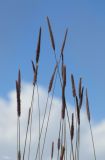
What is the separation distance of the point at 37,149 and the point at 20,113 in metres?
0.48

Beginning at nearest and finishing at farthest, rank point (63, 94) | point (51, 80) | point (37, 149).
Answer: point (63, 94), point (51, 80), point (37, 149)

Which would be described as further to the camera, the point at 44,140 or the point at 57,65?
the point at 44,140

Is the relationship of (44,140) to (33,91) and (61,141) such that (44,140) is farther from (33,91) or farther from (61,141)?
(33,91)

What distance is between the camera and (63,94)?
8.16ft

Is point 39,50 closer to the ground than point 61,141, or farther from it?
farther from it

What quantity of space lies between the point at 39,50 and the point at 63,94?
0.42 meters

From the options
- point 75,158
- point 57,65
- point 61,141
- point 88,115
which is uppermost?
point 57,65

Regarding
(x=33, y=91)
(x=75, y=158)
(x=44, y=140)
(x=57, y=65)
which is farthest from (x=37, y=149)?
(x=57, y=65)

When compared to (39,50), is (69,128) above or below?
below

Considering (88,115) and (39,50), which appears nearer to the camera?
(39,50)

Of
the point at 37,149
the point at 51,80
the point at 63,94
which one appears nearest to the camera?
the point at 63,94

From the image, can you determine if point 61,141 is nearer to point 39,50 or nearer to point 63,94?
point 63,94

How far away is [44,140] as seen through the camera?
2955 millimetres

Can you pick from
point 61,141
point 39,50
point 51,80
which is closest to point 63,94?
point 51,80
